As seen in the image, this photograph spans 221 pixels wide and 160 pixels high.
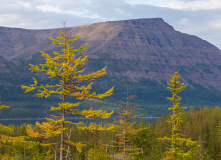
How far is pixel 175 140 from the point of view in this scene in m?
33.9

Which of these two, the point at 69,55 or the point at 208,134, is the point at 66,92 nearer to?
the point at 69,55

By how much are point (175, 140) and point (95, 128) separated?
15425 mm

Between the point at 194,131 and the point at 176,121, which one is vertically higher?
the point at 176,121

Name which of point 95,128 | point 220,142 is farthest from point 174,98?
point 220,142

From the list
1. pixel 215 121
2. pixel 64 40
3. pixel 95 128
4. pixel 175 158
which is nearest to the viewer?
pixel 95 128

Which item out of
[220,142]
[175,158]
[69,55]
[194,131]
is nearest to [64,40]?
[69,55]

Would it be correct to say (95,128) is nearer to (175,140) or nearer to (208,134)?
(175,140)

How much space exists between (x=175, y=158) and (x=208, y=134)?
2706 inches

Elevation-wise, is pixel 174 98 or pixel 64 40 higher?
pixel 64 40

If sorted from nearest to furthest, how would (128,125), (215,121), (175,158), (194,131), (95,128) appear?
(95,128)
(175,158)
(128,125)
(194,131)
(215,121)

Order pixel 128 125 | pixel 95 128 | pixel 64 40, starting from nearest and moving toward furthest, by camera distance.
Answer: pixel 95 128
pixel 64 40
pixel 128 125

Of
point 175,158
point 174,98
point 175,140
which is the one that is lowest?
point 175,158

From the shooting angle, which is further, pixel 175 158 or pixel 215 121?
Result: pixel 215 121

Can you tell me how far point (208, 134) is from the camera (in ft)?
319
